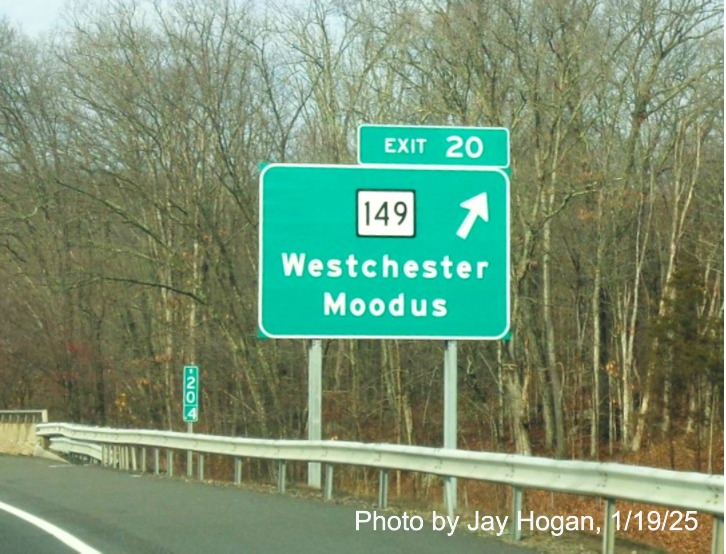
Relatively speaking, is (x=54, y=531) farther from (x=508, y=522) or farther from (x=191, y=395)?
(x=191, y=395)

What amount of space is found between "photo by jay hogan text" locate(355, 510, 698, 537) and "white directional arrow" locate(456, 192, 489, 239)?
3453 mm

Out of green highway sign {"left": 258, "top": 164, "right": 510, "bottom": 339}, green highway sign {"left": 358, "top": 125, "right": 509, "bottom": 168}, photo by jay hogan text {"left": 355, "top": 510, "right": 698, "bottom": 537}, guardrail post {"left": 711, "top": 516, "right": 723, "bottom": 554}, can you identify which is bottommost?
photo by jay hogan text {"left": 355, "top": 510, "right": 698, "bottom": 537}

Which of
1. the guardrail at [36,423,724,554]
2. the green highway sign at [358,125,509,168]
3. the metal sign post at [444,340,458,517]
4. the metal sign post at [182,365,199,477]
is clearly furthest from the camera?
the metal sign post at [182,365,199,477]

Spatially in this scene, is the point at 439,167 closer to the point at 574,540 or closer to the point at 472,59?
the point at 574,540

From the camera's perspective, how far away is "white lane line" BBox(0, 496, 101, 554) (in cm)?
1108

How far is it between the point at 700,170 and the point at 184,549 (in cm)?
2675

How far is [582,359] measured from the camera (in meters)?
39.2

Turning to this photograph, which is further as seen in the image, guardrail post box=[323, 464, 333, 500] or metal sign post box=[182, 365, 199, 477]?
metal sign post box=[182, 365, 199, 477]

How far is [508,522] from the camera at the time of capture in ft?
39.5

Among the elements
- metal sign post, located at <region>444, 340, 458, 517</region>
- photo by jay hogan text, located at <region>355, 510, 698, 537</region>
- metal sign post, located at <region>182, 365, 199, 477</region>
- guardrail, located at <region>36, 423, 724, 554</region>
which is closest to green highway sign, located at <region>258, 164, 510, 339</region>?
metal sign post, located at <region>444, 340, 458, 517</region>

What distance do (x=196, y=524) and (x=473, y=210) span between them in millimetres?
4956

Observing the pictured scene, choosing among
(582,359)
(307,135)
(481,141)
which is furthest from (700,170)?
(481,141)

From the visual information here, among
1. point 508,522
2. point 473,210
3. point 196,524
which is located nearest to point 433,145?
point 473,210

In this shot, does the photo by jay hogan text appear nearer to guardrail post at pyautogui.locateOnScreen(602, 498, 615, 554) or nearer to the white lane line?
guardrail post at pyautogui.locateOnScreen(602, 498, 615, 554)
